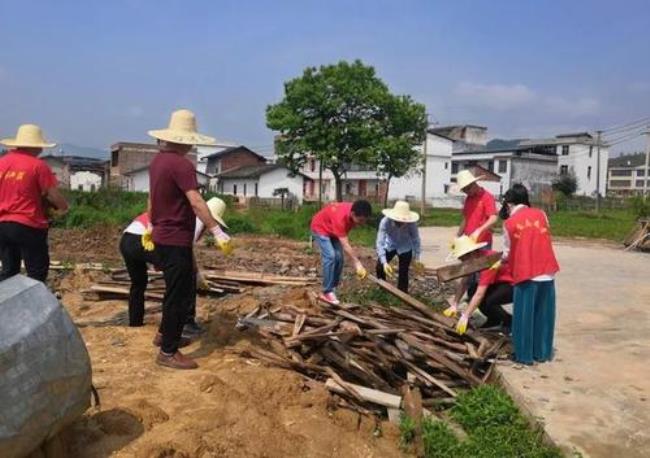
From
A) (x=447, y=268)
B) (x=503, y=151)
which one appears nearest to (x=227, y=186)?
(x=503, y=151)

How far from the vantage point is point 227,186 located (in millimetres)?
60438

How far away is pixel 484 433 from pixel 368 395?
893 millimetres

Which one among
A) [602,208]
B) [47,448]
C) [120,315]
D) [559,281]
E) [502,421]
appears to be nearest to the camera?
[47,448]

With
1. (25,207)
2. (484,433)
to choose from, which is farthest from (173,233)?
(484,433)

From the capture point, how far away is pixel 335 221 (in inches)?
284

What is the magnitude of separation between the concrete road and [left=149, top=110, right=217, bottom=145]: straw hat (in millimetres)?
3196

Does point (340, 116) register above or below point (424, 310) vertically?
above

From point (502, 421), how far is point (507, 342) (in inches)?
62.9

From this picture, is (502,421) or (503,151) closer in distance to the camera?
(502,421)

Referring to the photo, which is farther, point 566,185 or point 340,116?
point 566,185

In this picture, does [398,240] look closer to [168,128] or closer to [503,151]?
[168,128]

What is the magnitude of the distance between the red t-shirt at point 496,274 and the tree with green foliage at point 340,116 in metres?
23.9

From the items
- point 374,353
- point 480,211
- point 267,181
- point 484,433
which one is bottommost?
point 484,433

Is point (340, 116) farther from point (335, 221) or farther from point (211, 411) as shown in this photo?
point (211, 411)
